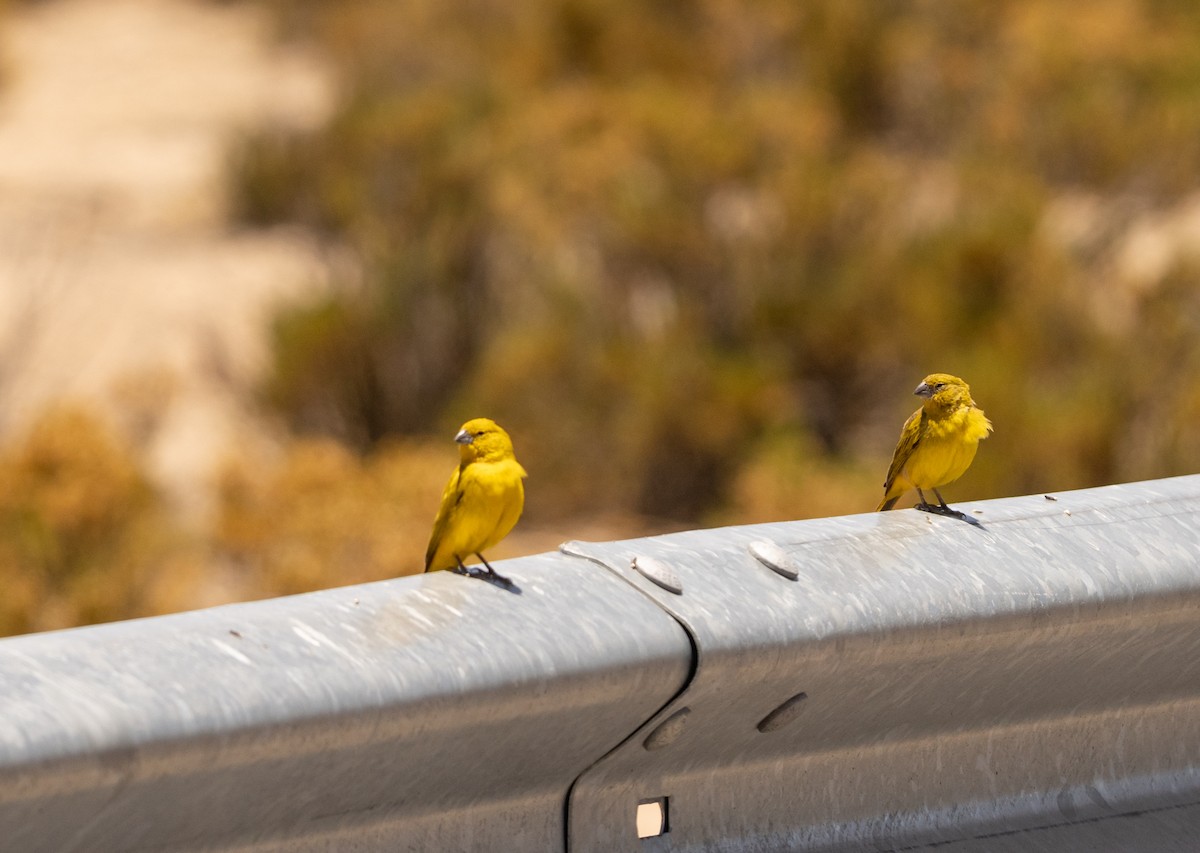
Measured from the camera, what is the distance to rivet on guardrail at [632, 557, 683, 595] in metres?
2.14

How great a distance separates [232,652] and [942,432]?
7.70 ft

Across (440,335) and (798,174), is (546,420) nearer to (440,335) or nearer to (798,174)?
(440,335)

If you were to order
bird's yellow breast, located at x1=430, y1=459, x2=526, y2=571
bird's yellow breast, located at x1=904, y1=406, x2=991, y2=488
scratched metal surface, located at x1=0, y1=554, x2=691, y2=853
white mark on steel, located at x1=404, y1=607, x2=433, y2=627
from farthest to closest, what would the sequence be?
1. bird's yellow breast, located at x1=904, y1=406, x2=991, y2=488
2. bird's yellow breast, located at x1=430, y1=459, x2=526, y2=571
3. white mark on steel, located at x1=404, y1=607, x2=433, y2=627
4. scratched metal surface, located at x1=0, y1=554, x2=691, y2=853

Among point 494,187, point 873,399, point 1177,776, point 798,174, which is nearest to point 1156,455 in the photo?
point 873,399

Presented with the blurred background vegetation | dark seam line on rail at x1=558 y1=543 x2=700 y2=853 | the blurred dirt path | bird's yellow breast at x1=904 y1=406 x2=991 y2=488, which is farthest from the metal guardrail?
the blurred dirt path

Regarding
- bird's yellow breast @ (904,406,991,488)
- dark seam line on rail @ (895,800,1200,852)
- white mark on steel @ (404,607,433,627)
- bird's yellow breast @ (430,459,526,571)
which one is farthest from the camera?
bird's yellow breast @ (904,406,991,488)

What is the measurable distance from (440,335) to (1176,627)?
10.6 metres

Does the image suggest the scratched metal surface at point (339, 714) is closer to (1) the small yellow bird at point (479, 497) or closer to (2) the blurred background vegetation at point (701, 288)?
(1) the small yellow bird at point (479, 497)

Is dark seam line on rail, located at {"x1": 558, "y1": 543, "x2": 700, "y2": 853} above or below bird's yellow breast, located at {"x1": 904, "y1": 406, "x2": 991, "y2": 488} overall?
above

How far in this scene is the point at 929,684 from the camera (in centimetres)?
229

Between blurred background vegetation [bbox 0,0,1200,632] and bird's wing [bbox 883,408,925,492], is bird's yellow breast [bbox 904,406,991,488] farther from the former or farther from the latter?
blurred background vegetation [bbox 0,0,1200,632]

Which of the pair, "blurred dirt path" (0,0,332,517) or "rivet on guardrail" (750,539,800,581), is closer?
"rivet on guardrail" (750,539,800,581)

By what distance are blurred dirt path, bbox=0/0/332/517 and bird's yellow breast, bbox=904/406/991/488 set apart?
6845 millimetres

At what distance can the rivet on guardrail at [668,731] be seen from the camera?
2.11 metres
